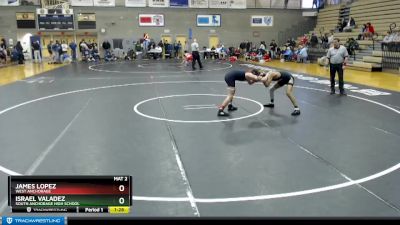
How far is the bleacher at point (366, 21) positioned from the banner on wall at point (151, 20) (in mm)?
12833

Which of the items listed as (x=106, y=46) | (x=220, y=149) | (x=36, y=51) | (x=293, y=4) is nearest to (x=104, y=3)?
(x=106, y=46)

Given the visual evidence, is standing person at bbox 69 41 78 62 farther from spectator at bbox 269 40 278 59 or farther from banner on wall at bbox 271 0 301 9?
banner on wall at bbox 271 0 301 9

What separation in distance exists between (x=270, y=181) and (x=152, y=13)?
2857 cm

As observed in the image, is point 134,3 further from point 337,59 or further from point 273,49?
point 337,59

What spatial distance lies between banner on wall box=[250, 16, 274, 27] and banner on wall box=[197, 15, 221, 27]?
10.1 feet

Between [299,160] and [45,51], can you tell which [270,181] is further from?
[45,51]

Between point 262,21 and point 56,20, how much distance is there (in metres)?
17.1

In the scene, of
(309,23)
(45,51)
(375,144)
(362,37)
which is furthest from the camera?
(309,23)

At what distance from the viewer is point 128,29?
103ft

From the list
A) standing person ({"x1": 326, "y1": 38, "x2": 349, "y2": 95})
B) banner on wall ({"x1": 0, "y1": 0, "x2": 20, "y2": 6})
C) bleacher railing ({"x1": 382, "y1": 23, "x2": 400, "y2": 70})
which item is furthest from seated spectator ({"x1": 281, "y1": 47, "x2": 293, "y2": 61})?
banner on wall ({"x1": 0, "y1": 0, "x2": 20, "y2": 6})

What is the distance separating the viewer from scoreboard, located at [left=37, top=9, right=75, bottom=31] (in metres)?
28.8

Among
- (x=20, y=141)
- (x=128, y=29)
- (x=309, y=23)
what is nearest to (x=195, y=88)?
(x=20, y=141)

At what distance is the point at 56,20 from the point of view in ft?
96.0

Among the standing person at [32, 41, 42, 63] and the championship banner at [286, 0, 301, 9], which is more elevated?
the championship banner at [286, 0, 301, 9]
